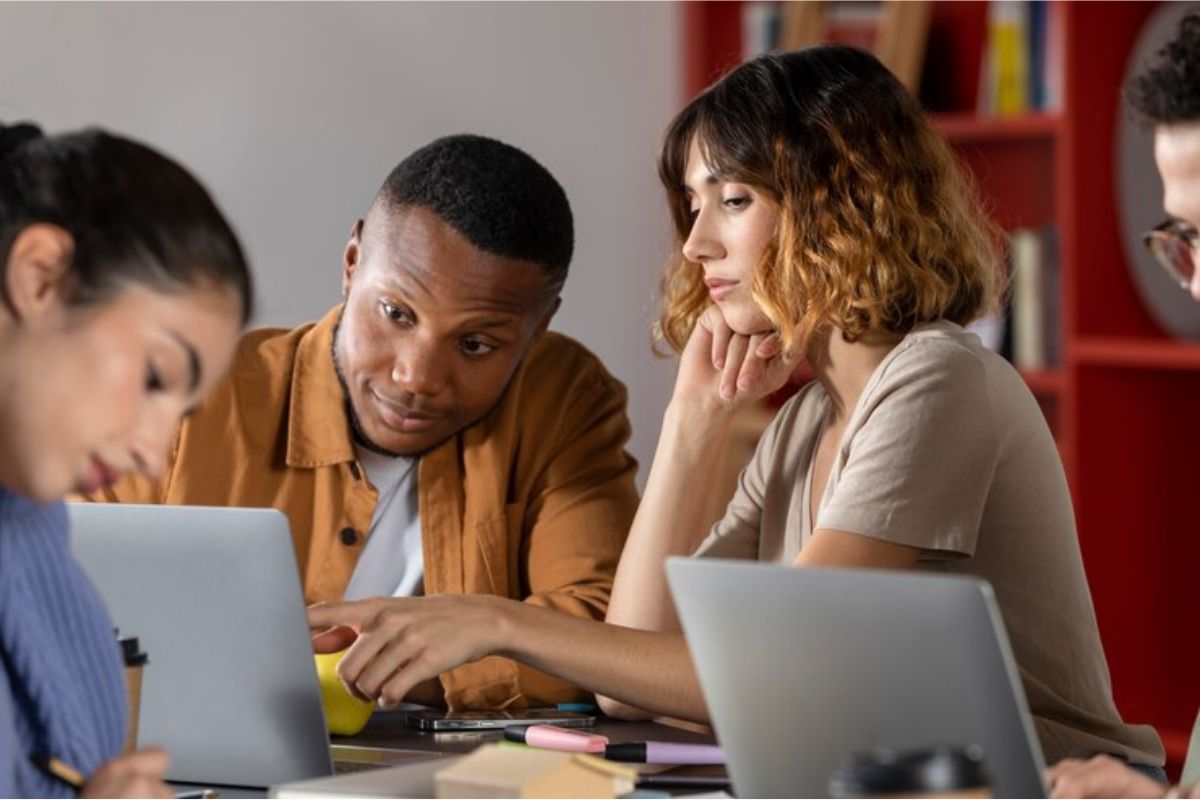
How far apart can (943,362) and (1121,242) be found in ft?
5.72

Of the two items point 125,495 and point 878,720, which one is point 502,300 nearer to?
point 125,495

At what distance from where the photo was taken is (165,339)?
1071 millimetres

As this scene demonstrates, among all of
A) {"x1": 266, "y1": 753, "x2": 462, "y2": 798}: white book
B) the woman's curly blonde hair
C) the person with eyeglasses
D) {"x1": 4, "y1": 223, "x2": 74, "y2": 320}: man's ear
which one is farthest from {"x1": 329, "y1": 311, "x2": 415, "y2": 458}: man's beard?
{"x1": 4, "y1": 223, "x2": 74, "y2": 320}: man's ear

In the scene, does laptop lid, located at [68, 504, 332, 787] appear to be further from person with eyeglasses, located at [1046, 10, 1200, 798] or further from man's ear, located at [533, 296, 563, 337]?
man's ear, located at [533, 296, 563, 337]

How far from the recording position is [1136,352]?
3.23 m

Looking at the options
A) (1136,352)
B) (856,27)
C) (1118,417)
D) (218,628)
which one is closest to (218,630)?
(218,628)

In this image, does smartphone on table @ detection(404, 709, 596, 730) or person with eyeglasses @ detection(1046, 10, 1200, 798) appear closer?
person with eyeglasses @ detection(1046, 10, 1200, 798)

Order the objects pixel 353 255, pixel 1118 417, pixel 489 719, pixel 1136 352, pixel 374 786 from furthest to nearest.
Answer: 1. pixel 1118 417
2. pixel 1136 352
3. pixel 353 255
4. pixel 489 719
5. pixel 374 786

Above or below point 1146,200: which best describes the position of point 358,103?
above

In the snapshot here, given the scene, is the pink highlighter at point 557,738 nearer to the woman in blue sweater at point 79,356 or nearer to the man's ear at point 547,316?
the woman in blue sweater at point 79,356

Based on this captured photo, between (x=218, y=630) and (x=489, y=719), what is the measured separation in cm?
34

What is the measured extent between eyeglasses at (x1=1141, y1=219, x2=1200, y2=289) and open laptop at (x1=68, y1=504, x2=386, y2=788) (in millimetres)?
744

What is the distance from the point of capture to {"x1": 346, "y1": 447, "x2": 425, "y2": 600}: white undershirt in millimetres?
2082

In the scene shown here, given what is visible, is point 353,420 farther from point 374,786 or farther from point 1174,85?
point 1174,85
